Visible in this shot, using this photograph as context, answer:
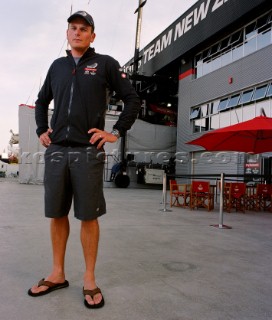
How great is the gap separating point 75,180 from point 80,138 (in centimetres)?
30

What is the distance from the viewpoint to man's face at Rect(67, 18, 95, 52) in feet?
7.61

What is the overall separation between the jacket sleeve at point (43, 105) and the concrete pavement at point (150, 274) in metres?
1.22

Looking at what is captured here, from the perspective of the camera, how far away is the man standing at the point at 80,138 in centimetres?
218

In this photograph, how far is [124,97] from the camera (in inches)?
92.7

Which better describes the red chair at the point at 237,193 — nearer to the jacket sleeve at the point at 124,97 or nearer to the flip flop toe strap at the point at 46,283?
the jacket sleeve at the point at 124,97

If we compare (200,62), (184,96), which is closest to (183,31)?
(200,62)

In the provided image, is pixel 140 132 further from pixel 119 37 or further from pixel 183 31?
pixel 119 37

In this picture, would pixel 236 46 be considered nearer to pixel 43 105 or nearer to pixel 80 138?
pixel 43 105

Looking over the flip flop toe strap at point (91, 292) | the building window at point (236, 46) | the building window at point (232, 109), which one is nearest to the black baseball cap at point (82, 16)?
the flip flop toe strap at point (91, 292)

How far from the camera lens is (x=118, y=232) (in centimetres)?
462

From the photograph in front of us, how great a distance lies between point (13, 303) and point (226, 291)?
1.51 metres

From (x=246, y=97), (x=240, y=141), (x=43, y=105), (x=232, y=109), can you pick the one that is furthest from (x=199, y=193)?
(x=232, y=109)

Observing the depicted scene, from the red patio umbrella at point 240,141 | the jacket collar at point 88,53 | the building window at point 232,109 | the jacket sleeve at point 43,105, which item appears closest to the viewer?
the jacket collar at point 88,53

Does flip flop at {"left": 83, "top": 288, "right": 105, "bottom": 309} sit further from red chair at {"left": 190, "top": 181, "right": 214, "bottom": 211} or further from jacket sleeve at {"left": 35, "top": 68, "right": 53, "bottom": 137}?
red chair at {"left": 190, "top": 181, "right": 214, "bottom": 211}
